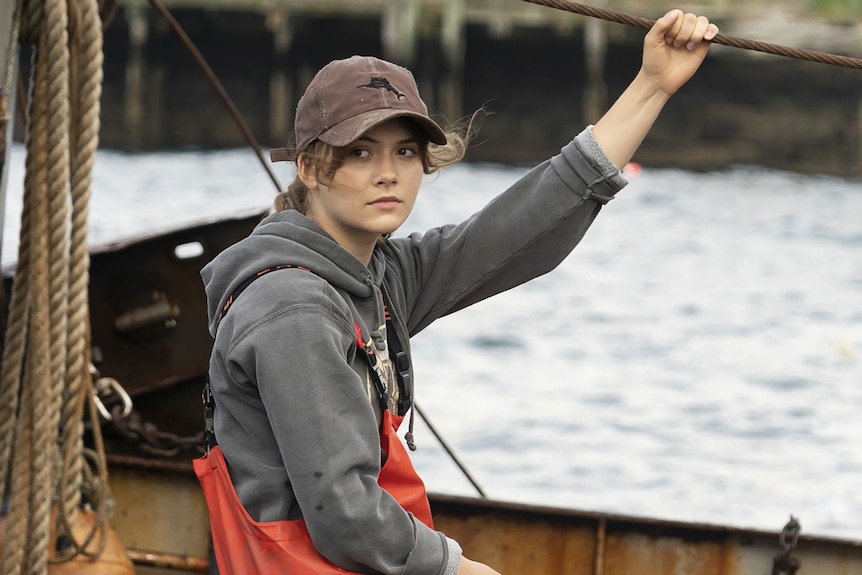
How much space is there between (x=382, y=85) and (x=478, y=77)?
27.7 m

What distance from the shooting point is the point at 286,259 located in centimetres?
206

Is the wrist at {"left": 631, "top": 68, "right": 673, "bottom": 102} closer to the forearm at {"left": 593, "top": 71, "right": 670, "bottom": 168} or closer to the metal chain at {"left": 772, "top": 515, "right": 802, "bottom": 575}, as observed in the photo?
the forearm at {"left": 593, "top": 71, "right": 670, "bottom": 168}

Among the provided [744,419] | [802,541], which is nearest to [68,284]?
[802,541]

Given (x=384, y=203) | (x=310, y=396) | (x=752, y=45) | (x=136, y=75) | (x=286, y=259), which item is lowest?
(x=310, y=396)

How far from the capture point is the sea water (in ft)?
34.3

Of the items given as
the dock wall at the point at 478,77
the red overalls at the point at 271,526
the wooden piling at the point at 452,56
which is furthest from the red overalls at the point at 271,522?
the wooden piling at the point at 452,56

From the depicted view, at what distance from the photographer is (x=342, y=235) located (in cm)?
219

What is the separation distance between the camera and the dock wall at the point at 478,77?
2759 cm

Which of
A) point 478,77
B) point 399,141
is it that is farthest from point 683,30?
point 478,77

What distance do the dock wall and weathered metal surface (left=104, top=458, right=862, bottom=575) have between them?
900 inches

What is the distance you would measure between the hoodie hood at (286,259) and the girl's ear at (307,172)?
0.06 meters

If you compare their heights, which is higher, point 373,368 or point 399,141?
point 399,141

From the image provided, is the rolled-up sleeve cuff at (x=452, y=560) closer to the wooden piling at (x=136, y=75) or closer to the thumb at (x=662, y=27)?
the thumb at (x=662, y=27)

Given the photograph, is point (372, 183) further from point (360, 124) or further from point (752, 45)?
point (752, 45)
